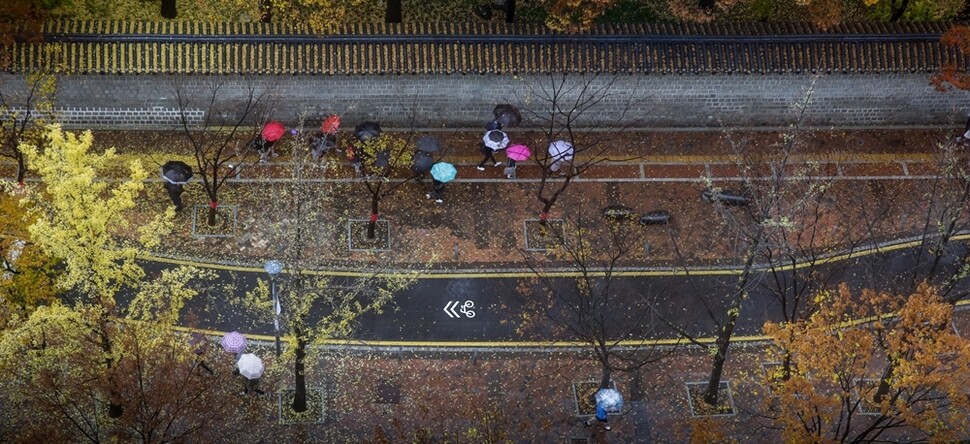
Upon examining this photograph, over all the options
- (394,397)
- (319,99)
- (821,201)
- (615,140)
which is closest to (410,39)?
(319,99)

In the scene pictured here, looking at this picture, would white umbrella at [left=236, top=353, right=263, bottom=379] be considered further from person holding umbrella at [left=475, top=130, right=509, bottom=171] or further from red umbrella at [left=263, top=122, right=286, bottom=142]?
person holding umbrella at [left=475, top=130, right=509, bottom=171]

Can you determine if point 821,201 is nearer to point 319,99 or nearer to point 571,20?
point 571,20

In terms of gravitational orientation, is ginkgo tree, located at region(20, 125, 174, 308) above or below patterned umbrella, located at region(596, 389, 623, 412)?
above

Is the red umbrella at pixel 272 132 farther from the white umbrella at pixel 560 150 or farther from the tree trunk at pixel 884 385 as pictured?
the tree trunk at pixel 884 385

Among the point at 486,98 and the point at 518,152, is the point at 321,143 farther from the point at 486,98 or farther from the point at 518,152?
the point at 518,152

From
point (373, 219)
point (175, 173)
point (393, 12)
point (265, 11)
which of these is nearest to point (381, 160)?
point (373, 219)

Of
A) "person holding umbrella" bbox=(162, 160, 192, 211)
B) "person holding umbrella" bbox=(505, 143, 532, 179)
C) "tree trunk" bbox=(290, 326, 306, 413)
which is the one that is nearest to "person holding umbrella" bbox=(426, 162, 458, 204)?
"person holding umbrella" bbox=(505, 143, 532, 179)
